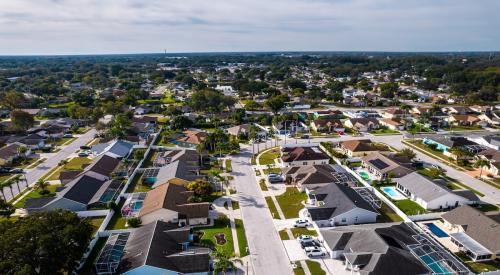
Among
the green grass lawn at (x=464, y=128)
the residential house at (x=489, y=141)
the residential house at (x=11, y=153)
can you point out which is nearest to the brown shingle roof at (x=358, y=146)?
the residential house at (x=489, y=141)

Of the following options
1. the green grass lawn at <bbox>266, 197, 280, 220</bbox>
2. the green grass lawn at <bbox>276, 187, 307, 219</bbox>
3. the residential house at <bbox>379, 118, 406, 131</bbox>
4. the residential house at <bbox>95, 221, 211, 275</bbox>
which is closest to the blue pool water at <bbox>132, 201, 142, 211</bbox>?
the residential house at <bbox>95, 221, 211, 275</bbox>

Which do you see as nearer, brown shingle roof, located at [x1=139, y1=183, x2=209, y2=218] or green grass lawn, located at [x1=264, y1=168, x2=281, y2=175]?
brown shingle roof, located at [x1=139, y1=183, x2=209, y2=218]

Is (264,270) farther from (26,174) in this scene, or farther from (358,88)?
(358,88)

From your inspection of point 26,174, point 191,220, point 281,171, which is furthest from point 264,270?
point 26,174

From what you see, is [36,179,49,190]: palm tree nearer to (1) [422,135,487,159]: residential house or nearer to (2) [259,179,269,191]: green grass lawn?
(2) [259,179,269,191]: green grass lawn

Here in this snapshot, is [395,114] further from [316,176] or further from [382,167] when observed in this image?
[316,176]

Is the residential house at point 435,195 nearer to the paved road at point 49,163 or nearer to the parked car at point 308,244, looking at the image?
the parked car at point 308,244
